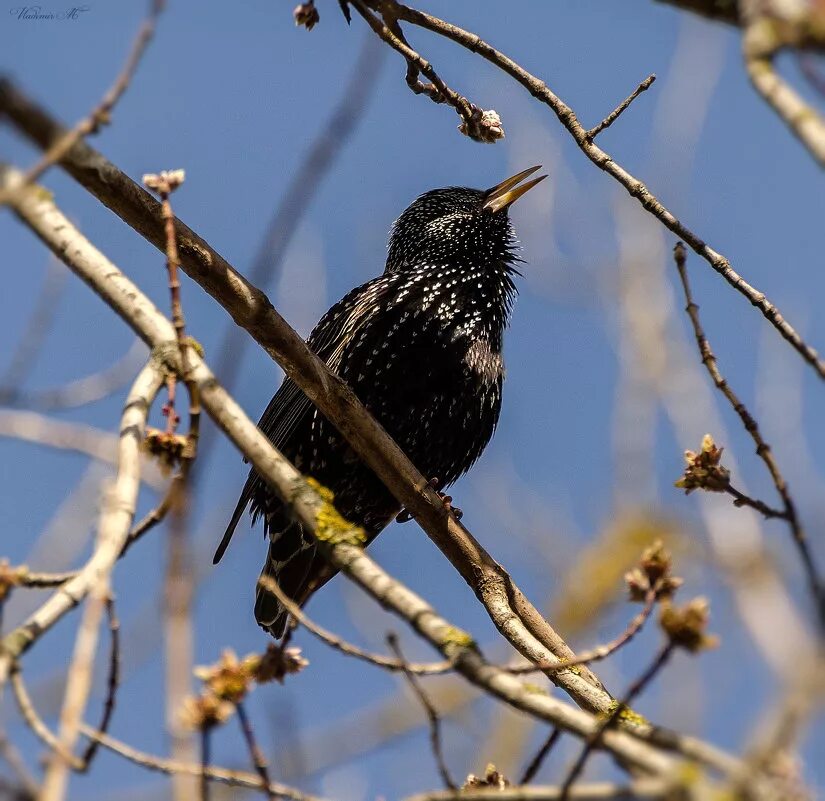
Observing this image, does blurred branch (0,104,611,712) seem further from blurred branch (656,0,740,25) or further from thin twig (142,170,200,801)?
blurred branch (656,0,740,25)


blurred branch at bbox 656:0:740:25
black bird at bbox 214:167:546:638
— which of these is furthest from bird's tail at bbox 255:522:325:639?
blurred branch at bbox 656:0:740:25

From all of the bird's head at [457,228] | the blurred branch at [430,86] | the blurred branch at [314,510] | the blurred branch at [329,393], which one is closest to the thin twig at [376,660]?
the blurred branch at [314,510]

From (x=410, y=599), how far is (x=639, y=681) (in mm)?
527

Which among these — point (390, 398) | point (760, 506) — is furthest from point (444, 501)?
point (760, 506)

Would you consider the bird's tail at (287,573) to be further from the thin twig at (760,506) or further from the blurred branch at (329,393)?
the thin twig at (760,506)

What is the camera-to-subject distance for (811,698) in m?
1.55

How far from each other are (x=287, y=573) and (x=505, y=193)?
7.55 ft

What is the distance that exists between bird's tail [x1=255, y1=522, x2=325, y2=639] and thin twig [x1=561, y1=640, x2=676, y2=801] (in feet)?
10.5

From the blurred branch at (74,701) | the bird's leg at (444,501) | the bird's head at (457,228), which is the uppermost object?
the bird's head at (457,228)

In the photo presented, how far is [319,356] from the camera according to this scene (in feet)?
16.7

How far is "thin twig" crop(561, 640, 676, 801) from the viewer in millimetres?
1910

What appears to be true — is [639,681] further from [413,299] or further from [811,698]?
[413,299]

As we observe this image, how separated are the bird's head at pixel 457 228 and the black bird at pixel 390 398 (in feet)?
0.87

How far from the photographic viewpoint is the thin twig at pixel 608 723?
6.27 ft
